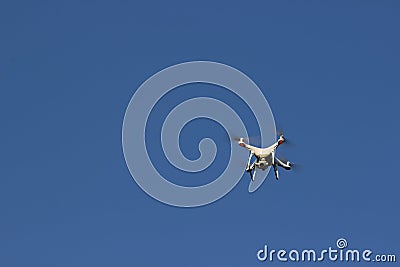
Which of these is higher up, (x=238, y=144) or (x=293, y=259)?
(x=238, y=144)

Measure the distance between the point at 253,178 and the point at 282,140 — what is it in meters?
4.78

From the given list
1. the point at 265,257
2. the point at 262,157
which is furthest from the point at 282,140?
the point at 265,257

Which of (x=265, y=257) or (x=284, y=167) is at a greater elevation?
(x=284, y=167)

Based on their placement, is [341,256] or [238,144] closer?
[341,256]

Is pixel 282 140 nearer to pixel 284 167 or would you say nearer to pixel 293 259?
pixel 284 167

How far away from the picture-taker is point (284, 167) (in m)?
81.7

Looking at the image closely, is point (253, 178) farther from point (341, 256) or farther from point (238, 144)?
point (341, 256)

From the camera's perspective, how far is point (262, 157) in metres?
81.1

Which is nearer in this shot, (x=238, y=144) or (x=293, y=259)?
(x=293, y=259)

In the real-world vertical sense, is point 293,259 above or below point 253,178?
below

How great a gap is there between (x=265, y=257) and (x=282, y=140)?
1118cm

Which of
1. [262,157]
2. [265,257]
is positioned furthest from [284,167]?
[265,257]

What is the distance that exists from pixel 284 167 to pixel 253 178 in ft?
14.1

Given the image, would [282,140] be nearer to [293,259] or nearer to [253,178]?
[253,178]
